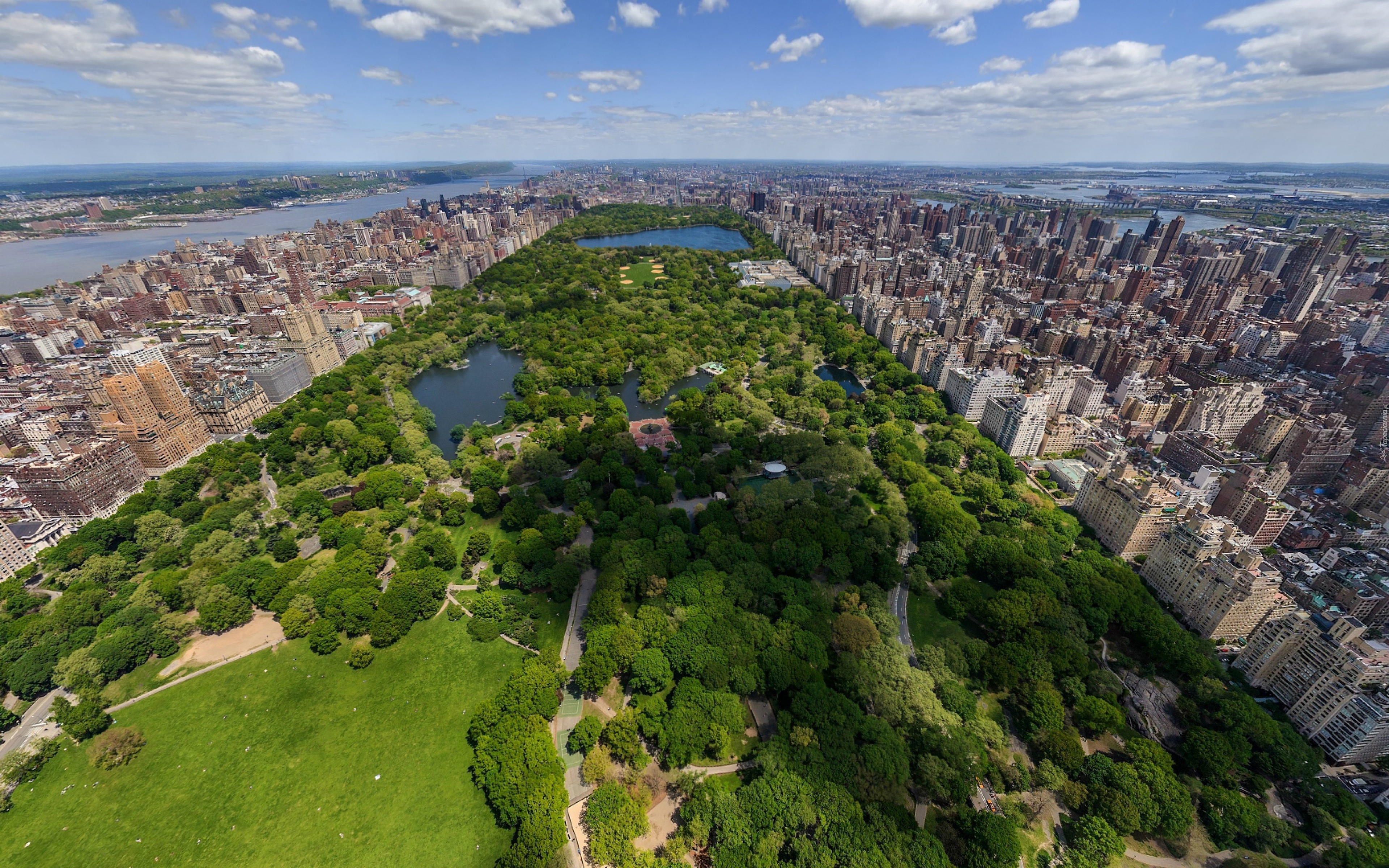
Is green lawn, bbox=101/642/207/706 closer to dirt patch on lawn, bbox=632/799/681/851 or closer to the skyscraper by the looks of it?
dirt patch on lawn, bbox=632/799/681/851

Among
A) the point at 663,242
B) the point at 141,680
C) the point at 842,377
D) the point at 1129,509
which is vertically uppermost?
the point at 663,242

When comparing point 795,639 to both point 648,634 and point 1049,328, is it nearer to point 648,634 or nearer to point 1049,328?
point 648,634

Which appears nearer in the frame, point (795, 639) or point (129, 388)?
point (795, 639)

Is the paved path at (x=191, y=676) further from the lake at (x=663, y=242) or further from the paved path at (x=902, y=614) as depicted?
the lake at (x=663, y=242)

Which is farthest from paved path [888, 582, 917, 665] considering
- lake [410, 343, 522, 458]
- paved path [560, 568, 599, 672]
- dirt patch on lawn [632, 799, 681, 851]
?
lake [410, 343, 522, 458]

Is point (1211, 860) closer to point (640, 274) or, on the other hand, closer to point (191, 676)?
point (191, 676)

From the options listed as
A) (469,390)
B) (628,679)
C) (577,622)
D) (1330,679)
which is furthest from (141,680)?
(1330,679)

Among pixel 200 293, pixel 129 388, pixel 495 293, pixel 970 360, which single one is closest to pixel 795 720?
pixel 970 360
